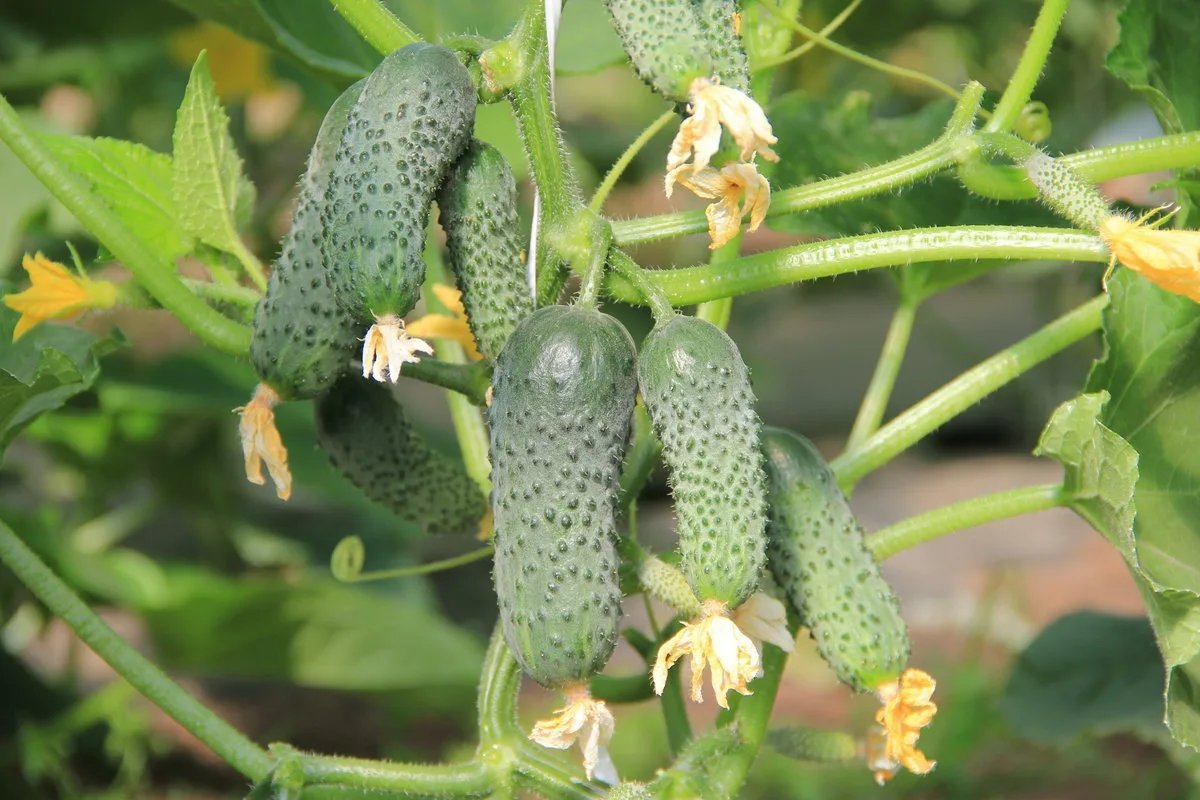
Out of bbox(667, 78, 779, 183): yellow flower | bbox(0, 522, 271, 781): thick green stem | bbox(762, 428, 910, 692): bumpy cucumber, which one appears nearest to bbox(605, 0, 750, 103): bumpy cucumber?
bbox(667, 78, 779, 183): yellow flower

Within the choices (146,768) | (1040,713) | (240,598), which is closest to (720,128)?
(1040,713)

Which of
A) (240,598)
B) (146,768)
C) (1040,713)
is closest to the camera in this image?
(1040,713)

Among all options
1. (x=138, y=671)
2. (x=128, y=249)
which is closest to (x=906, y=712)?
(x=138, y=671)

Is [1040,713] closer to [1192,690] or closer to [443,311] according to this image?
[1192,690]

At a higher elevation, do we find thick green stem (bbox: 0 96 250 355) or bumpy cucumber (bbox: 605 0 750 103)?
thick green stem (bbox: 0 96 250 355)

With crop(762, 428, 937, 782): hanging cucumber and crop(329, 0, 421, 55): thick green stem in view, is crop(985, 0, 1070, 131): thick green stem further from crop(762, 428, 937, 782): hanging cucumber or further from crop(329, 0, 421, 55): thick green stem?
crop(329, 0, 421, 55): thick green stem
